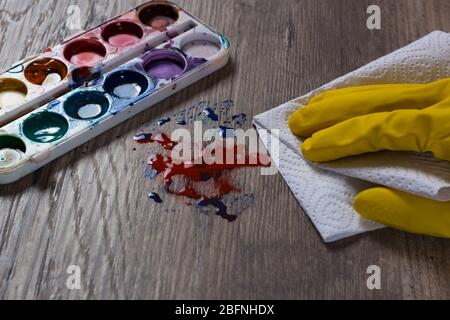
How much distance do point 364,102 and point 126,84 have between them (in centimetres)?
32

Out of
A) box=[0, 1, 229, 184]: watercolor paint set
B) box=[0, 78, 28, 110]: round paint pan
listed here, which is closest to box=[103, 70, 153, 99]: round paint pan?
box=[0, 1, 229, 184]: watercolor paint set

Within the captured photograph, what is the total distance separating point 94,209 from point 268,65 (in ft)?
1.11

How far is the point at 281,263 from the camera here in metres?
0.70

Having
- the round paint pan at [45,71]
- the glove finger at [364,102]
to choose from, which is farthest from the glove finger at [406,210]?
the round paint pan at [45,71]

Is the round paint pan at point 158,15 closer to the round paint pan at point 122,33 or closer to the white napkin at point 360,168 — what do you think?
the round paint pan at point 122,33

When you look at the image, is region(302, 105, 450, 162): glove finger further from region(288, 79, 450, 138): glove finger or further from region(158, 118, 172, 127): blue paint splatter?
region(158, 118, 172, 127): blue paint splatter

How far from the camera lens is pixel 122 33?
92 cm

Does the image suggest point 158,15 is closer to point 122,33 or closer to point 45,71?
A: point 122,33

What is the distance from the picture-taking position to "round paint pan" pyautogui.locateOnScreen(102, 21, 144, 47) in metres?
0.90

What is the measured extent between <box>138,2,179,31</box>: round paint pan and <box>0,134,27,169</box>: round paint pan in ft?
0.90

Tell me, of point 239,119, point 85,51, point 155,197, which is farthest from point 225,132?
point 85,51

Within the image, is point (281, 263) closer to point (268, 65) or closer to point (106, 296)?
point (106, 296)

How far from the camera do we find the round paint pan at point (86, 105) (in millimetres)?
814
